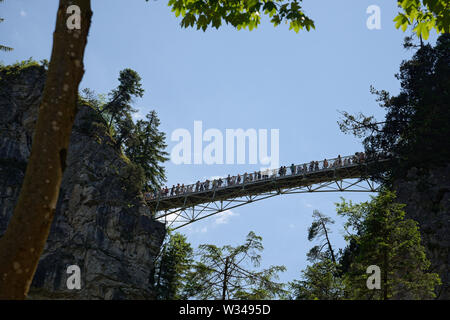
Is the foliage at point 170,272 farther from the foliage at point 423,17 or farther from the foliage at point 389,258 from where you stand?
the foliage at point 423,17

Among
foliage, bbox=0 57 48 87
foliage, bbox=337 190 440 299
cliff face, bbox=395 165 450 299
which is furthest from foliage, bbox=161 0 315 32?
foliage, bbox=0 57 48 87

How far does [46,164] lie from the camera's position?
3676 millimetres

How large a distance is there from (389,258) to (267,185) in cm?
2006

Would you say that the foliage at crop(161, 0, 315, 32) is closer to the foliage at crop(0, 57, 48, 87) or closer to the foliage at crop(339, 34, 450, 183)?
the foliage at crop(339, 34, 450, 183)

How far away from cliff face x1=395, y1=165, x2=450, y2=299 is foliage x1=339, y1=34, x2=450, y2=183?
882 mm

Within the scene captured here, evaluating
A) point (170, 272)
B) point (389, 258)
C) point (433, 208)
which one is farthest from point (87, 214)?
point (433, 208)

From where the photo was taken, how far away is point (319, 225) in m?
34.1

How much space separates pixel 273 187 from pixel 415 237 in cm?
1971

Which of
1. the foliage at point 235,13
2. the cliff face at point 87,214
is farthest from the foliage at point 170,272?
the foliage at point 235,13

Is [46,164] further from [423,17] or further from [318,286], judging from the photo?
[318,286]

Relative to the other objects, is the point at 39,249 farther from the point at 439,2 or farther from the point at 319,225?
Result: the point at 319,225

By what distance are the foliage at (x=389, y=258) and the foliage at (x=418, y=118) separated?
12.2m

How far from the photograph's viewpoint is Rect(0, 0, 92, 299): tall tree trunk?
135 inches
